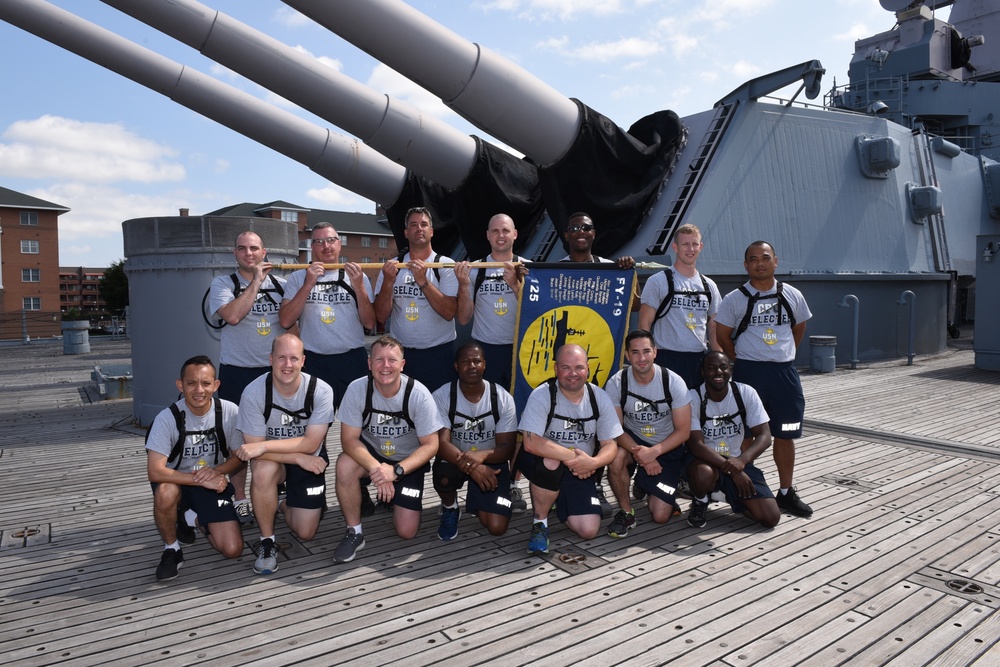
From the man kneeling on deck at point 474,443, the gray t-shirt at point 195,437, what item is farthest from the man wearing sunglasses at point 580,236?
the gray t-shirt at point 195,437

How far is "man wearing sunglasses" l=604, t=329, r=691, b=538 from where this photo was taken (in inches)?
156

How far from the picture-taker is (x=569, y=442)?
12.6ft

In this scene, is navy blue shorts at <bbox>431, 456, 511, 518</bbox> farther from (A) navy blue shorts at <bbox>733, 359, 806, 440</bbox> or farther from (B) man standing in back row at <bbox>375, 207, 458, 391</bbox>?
(A) navy blue shorts at <bbox>733, 359, 806, 440</bbox>

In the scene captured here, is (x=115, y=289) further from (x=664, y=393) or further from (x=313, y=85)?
(x=664, y=393)

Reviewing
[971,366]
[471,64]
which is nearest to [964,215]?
[971,366]

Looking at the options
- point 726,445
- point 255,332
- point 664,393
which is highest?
point 255,332

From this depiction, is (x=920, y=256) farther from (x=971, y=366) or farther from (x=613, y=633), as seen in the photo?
(x=613, y=633)

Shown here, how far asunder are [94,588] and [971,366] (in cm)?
1226

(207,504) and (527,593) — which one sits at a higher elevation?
(207,504)

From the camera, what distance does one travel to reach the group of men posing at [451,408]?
3613mm

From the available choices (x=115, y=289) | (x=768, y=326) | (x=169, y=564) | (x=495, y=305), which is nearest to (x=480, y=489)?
(x=495, y=305)

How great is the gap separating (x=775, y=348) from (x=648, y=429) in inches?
37.4

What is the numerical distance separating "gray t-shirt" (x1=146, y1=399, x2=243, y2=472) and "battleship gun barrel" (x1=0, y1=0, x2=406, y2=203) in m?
5.23

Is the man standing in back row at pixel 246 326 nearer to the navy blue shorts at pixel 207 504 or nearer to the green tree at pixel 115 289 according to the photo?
the navy blue shorts at pixel 207 504
